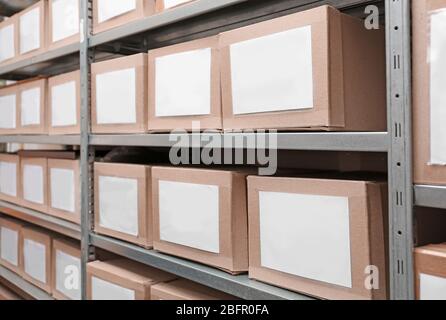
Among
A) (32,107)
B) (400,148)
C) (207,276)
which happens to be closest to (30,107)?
(32,107)

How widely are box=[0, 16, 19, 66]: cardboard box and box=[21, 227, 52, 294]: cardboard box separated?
79cm

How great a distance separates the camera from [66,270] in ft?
5.51

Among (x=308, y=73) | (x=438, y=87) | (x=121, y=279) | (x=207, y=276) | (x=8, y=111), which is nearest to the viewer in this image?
(x=438, y=87)

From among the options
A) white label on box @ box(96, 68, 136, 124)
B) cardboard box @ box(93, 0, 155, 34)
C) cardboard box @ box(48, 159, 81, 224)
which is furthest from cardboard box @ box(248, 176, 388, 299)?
cardboard box @ box(48, 159, 81, 224)

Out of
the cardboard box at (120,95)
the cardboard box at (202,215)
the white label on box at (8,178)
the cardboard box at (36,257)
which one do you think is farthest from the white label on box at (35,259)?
the cardboard box at (202,215)

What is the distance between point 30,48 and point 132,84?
2.57ft

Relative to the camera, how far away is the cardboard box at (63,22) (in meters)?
1.57

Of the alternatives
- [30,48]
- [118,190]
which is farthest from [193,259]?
[30,48]

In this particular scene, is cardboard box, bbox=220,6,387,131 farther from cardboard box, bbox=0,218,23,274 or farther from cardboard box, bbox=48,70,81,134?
cardboard box, bbox=0,218,23,274

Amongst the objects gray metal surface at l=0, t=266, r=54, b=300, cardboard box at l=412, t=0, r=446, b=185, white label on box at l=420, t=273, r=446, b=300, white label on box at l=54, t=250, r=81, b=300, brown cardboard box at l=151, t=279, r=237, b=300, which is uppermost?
cardboard box at l=412, t=0, r=446, b=185

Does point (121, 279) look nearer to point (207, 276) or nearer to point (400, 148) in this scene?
point (207, 276)

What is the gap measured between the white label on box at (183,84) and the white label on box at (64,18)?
54cm

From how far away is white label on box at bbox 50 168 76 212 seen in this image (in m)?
1.63

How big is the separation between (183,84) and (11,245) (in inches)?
56.1
